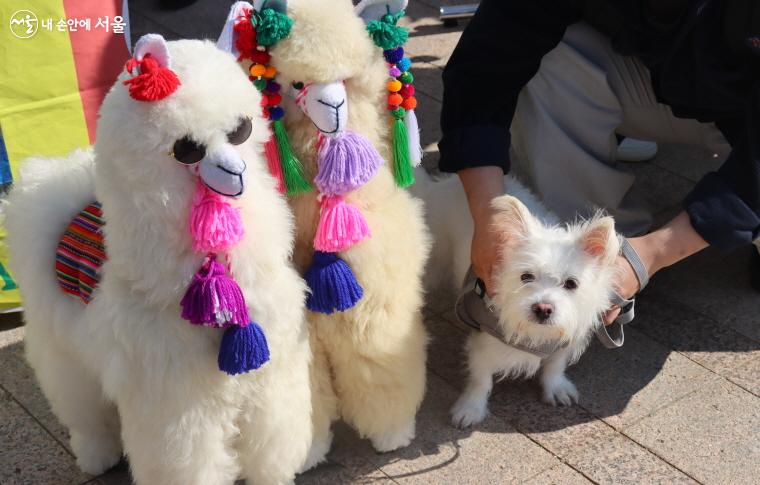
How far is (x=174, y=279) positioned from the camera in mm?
1686

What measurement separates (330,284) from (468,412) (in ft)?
2.34

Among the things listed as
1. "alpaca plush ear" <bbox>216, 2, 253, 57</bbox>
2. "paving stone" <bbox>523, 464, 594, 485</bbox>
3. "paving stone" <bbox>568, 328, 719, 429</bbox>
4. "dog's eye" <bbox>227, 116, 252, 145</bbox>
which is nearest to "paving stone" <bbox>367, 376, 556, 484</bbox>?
"paving stone" <bbox>523, 464, 594, 485</bbox>

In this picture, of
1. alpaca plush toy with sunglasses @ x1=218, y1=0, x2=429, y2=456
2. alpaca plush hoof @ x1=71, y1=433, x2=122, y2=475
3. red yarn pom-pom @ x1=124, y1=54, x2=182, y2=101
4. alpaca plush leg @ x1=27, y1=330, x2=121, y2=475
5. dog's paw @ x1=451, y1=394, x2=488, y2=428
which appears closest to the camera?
red yarn pom-pom @ x1=124, y1=54, x2=182, y2=101

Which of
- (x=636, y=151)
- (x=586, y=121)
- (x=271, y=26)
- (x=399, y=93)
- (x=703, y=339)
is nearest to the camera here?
(x=271, y=26)

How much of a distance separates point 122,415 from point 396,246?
742 mm

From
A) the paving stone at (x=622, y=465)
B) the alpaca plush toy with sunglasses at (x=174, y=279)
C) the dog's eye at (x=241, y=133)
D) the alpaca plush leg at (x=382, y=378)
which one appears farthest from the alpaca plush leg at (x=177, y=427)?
the paving stone at (x=622, y=465)

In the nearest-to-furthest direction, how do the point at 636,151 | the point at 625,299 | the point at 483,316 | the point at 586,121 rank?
the point at 625,299, the point at 483,316, the point at 586,121, the point at 636,151

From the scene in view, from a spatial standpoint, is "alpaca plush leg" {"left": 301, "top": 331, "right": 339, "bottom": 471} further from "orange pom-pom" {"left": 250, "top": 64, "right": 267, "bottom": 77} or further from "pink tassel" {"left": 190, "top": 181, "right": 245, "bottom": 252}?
"orange pom-pom" {"left": 250, "top": 64, "right": 267, "bottom": 77}

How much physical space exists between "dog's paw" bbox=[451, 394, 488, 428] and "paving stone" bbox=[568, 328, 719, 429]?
1.04 ft

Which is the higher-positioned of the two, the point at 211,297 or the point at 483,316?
the point at 211,297

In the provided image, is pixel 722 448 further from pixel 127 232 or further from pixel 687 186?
pixel 127 232

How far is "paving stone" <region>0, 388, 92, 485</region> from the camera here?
2215 mm

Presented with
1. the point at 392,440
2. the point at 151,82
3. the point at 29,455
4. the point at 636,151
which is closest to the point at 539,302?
the point at 392,440

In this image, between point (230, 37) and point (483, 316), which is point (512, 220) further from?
point (230, 37)
